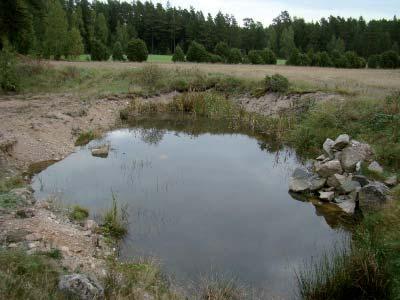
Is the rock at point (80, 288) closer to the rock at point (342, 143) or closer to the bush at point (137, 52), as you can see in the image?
the rock at point (342, 143)

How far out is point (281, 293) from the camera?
6.62m

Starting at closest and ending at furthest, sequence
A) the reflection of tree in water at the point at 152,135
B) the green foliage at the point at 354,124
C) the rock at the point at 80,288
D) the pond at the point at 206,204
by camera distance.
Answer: the rock at the point at 80,288
the pond at the point at 206,204
the green foliage at the point at 354,124
the reflection of tree in water at the point at 152,135

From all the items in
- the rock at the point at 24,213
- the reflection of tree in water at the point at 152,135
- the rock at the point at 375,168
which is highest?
the rock at the point at 375,168

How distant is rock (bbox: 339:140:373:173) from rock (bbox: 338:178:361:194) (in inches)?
30.0

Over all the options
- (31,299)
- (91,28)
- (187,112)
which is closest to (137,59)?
(187,112)

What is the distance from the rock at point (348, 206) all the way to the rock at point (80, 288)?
6.66 m

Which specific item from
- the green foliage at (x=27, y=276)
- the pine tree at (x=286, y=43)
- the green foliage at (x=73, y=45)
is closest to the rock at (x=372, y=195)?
the green foliage at (x=27, y=276)

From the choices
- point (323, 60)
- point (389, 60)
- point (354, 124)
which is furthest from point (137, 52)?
point (354, 124)

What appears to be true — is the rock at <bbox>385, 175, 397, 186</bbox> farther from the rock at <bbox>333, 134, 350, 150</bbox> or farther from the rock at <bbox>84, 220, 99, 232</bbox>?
the rock at <bbox>84, 220, 99, 232</bbox>

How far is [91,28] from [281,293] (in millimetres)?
51641

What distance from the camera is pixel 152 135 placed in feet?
59.0

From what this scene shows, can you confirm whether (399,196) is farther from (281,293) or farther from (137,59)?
(137,59)

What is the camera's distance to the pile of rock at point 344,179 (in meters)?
9.65

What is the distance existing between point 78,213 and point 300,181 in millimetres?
6068
